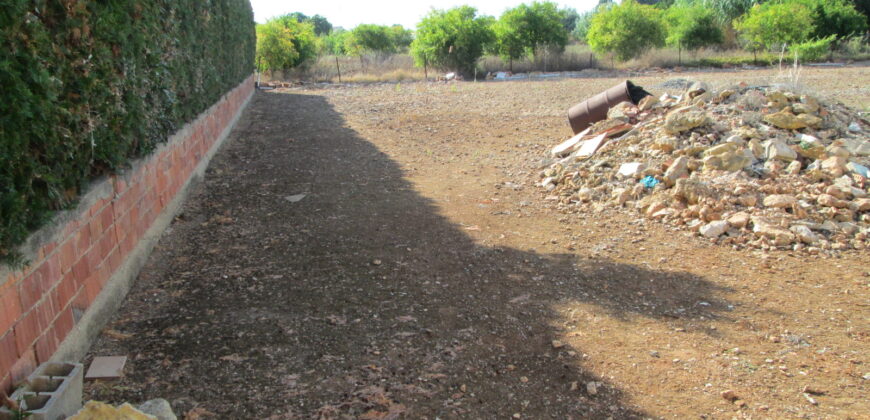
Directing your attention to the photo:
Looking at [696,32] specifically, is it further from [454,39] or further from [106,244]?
[106,244]

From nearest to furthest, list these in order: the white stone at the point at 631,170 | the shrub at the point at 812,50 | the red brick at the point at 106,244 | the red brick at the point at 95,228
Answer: the red brick at the point at 95,228
the red brick at the point at 106,244
the white stone at the point at 631,170
the shrub at the point at 812,50

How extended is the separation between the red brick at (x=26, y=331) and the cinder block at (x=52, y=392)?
130mm

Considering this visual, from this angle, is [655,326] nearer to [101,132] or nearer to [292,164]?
[101,132]

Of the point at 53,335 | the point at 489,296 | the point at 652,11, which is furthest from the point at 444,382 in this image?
the point at 652,11

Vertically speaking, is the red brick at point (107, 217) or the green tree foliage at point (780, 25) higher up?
the green tree foliage at point (780, 25)

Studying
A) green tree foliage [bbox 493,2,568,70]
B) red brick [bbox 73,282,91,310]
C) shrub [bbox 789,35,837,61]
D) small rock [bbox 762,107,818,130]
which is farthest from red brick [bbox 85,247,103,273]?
shrub [bbox 789,35,837,61]

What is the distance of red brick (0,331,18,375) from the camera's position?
275cm

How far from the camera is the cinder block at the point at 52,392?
2.66 metres

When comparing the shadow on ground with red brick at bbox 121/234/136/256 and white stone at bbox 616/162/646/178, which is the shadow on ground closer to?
red brick at bbox 121/234/136/256

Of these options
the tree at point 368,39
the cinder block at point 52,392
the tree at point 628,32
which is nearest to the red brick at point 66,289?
the cinder block at point 52,392

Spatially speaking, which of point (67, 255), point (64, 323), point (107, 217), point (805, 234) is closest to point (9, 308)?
point (64, 323)

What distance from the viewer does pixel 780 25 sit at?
91.7 feet

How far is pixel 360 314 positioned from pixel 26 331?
192 centimetres

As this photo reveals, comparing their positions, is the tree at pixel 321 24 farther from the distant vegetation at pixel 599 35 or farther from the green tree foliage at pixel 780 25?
the green tree foliage at pixel 780 25
